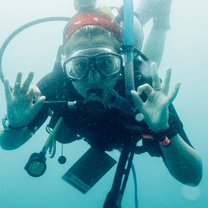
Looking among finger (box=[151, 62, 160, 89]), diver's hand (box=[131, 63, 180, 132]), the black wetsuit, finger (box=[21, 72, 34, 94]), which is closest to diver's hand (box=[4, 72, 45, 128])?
finger (box=[21, 72, 34, 94])

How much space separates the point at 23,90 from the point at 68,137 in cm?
138

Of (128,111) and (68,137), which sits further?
(68,137)

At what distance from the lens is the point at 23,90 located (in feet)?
7.82

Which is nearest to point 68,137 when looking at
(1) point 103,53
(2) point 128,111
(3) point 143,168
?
(2) point 128,111

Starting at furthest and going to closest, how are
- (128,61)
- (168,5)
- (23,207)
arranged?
1. (23,207)
2. (168,5)
3. (128,61)

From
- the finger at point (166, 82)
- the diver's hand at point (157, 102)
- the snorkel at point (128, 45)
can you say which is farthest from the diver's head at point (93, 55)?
the finger at point (166, 82)

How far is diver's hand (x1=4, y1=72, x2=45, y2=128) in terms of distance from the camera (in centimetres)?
235

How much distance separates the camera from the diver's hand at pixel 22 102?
2.35 m

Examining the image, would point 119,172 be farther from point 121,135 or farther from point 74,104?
point 74,104

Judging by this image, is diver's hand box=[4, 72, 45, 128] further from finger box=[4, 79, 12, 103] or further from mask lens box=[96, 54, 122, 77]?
mask lens box=[96, 54, 122, 77]

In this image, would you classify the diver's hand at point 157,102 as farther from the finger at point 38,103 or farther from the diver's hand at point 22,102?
the diver's hand at point 22,102

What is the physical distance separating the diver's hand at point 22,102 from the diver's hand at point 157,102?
3.80 feet

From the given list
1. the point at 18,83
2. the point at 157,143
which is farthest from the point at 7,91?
the point at 157,143

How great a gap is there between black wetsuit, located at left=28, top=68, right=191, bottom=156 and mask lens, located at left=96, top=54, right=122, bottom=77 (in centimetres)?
37
